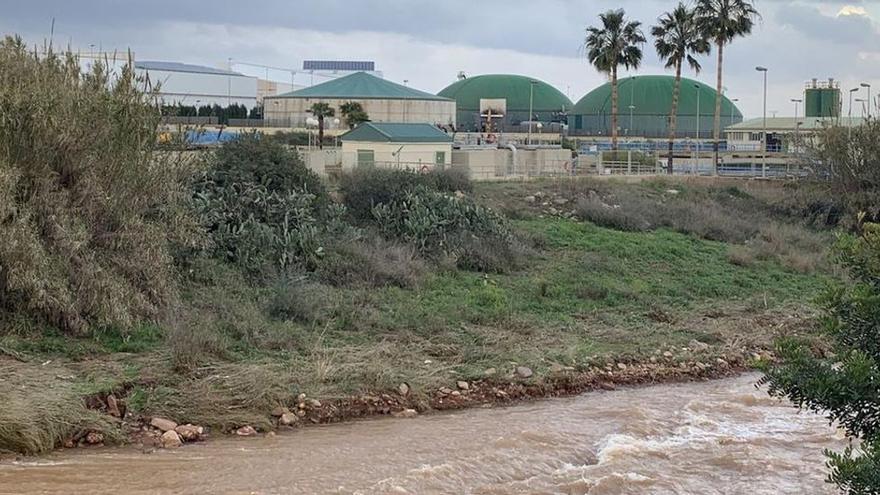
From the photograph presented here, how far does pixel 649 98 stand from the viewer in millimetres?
117625

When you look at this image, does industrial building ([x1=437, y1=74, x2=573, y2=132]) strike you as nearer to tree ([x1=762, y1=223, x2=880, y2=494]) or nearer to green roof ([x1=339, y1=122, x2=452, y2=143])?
green roof ([x1=339, y1=122, x2=452, y2=143])

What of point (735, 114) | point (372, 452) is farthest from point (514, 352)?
point (735, 114)

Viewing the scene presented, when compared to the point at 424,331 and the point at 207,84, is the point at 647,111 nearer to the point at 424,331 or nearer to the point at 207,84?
the point at 207,84

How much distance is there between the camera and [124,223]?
1795 centimetres

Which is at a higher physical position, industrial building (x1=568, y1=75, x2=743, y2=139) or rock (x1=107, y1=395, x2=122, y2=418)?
industrial building (x1=568, y1=75, x2=743, y2=139)

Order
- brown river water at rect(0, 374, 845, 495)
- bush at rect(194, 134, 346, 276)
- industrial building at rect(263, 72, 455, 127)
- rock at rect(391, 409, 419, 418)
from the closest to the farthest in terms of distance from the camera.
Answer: brown river water at rect(0, 374, 845, 495) → rock at rect(391, 409, 419, 418) → bush at rect(194, 134, 346, 276) → industrial building at rect(263, 72, 455, 127)

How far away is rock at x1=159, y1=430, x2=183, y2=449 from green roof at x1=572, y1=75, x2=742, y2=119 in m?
106

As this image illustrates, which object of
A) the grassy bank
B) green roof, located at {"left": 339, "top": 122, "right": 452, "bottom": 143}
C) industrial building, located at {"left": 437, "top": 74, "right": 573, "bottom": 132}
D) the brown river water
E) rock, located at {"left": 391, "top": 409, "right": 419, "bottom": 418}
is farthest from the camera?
industrial building, located at {"left": 437, "top": 74, "right": 573, "bottom": 132}

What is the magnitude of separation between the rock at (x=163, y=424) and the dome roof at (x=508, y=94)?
365 ft

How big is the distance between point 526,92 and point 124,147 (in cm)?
11023

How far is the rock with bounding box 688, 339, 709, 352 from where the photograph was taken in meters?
20.4

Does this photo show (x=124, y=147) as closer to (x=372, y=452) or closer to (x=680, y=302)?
(x=372, y=452)

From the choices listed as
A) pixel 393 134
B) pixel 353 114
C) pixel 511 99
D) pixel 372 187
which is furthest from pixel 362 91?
pixel 372 187

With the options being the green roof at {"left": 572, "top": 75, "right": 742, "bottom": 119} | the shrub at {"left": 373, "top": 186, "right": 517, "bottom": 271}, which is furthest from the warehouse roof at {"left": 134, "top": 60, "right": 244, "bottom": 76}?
the shrub at {"left": 373, "top": 186, "right": 517, "bottom": 271}
